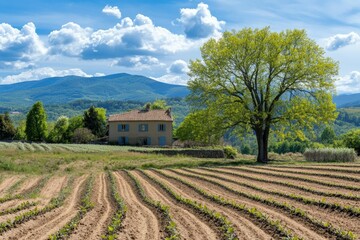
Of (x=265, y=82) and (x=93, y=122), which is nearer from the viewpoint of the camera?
(x=265, y=82)

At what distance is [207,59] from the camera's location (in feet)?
136

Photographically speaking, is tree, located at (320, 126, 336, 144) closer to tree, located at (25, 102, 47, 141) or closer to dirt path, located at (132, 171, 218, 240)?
tree, located at (25, 102, 47, 141)

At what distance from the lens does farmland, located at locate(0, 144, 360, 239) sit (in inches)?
527

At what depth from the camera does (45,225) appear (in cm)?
1448

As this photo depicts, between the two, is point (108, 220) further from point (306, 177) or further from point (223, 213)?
point (306, 177)

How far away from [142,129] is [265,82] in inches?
1590

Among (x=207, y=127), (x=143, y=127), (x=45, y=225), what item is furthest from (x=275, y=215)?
(x=143, y=127)

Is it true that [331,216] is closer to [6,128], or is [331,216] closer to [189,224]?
[189,224]

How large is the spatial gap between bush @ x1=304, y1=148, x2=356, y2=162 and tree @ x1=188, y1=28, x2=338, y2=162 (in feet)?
10.6

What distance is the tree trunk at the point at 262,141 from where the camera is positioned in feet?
137

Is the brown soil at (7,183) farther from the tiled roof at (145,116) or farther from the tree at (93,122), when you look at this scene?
the tree at (93,122)

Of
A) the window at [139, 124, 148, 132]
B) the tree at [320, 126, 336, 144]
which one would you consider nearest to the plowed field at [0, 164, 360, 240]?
the window at [139, 124, 148, 132]

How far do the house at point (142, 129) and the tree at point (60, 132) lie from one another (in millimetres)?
26399

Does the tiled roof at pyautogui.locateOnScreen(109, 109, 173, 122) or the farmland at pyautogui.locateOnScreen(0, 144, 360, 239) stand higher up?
the tiled roof at pyautogui.locateOnScreen(109, 109, 173, 122)
